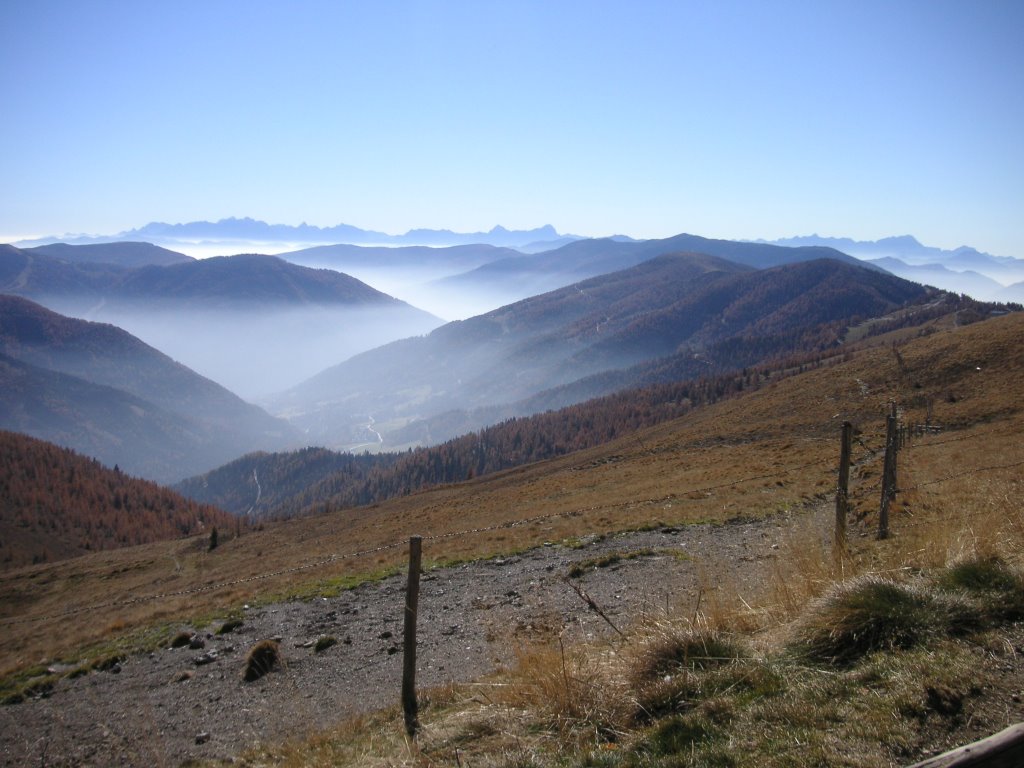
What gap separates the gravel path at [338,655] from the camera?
886 centimetres

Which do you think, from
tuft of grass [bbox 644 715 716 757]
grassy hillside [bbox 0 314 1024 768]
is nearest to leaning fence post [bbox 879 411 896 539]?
grassy hillside [bbox 0 314 1024 768]

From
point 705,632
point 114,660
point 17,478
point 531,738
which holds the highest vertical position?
point 705,632

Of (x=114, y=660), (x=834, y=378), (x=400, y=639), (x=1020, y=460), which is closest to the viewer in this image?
(x=400, y=639)

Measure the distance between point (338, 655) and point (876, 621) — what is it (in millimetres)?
9858

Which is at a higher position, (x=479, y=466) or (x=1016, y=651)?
(x=1016, y=651)

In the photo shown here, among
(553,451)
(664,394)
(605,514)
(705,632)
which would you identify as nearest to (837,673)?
(705,632)

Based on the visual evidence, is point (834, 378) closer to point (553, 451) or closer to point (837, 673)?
point (837, 673)

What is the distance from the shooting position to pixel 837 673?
186 inches

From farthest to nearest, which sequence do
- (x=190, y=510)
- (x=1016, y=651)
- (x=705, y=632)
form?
(x=190, y=510) < (x=705, y=632) < (x=1016, y=651)

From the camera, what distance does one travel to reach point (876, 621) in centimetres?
519

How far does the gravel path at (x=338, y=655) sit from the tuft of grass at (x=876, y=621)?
→ 1.90 meters

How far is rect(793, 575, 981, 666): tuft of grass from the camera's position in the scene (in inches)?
197

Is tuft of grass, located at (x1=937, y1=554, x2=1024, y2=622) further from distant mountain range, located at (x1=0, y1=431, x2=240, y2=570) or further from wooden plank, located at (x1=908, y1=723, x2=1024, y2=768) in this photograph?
distant mountain range, located at (x1=0, y1=431, x2=240, y2=570)

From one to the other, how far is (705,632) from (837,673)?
119 cm
